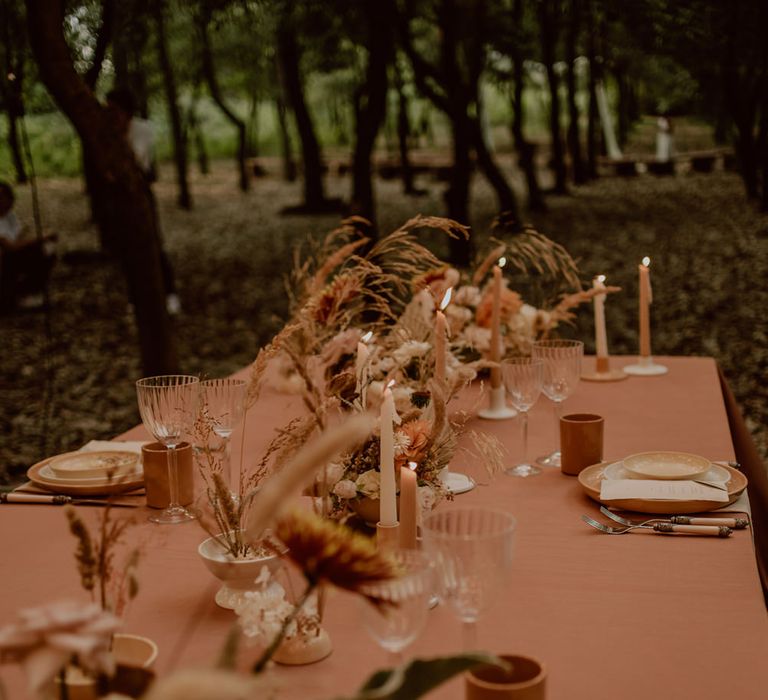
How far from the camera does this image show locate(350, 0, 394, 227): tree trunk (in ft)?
23.5

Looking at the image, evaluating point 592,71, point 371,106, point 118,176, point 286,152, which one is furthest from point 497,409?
point 286,152

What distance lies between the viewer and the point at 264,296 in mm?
8719

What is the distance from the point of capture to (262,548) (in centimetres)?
147

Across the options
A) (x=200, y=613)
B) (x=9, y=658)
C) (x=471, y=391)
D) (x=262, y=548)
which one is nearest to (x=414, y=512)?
(x=262, y=548)

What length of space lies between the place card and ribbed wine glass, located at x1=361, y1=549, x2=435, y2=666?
2.79 ft

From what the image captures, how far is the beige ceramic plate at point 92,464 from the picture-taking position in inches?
79.4

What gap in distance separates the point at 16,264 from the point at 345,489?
23.5 ft

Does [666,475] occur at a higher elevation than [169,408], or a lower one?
lower

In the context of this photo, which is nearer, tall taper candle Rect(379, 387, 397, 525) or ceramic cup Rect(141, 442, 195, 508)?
tall taper candle Rect(379, 387, 397, 525)

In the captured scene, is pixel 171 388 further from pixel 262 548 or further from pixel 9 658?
pixel 9 658

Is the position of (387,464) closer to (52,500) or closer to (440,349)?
(440,349)

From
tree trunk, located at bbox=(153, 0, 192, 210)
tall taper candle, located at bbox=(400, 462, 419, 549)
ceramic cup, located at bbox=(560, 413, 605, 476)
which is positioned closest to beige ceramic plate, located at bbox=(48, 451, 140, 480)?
tall taper candle, located at bbox=(400, 462, 419, 549)

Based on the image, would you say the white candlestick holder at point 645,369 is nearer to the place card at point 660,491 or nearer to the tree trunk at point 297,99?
the place card at point 660,491

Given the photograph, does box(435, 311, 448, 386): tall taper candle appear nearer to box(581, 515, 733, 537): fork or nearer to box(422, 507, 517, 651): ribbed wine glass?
box(581, 515, 733, 537): fork
